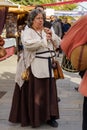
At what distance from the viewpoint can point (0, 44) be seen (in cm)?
534

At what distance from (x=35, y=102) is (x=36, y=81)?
0.30 metres

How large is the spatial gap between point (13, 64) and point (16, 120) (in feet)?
25.8

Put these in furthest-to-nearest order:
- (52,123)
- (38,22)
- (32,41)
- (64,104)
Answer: (64,104) → (52,123) → (38,22) → (32,41)

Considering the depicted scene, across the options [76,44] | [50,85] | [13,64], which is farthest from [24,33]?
[13,64]

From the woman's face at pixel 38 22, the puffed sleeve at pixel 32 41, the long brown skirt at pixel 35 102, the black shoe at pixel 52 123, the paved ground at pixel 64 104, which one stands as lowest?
the paved ground at pixel 64 104

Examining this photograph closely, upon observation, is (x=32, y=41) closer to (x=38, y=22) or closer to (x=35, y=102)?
(x=38, y=22)

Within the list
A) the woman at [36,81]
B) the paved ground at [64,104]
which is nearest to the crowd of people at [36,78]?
the woman at [36,81]

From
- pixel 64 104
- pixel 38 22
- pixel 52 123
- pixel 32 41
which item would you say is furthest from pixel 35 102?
pixel 64 104

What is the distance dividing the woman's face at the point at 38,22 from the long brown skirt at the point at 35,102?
66 cm

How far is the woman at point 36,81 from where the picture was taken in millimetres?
5211

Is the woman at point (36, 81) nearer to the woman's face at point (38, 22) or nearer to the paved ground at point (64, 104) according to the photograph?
the woman's face at point (38, 22)

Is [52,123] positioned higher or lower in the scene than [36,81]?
lower

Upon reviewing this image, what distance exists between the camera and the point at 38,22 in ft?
17.2

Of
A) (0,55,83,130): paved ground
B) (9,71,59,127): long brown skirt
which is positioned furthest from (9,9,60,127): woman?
(0,55,83,130): paved ground
